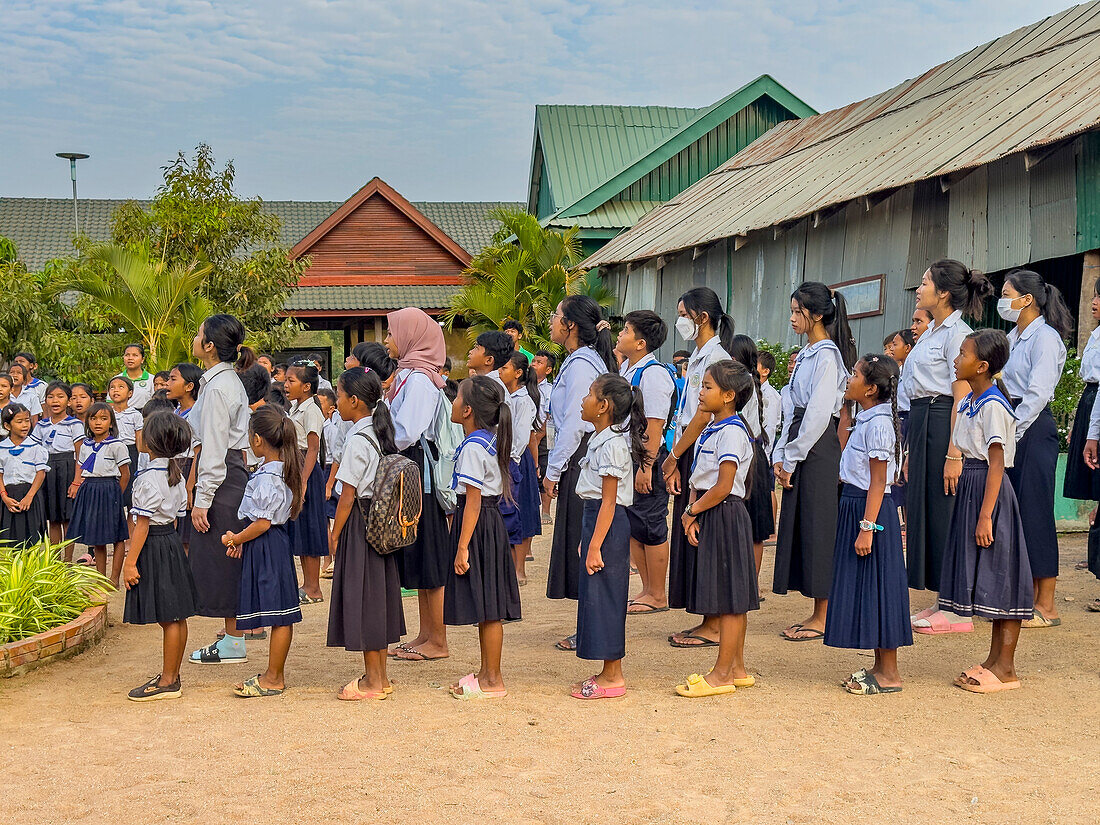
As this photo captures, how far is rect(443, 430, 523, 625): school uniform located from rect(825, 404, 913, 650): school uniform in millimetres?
1511

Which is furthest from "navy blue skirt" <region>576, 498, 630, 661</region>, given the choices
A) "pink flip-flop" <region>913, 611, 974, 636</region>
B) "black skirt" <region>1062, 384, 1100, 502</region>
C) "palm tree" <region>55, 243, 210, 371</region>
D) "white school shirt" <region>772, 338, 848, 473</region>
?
"palm tree" <region>55, 243, 210, 371</region>

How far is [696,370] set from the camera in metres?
6.22

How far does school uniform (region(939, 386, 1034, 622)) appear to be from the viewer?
16.2ft

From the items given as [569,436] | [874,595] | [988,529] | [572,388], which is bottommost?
[874,595]

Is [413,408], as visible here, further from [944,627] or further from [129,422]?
[129,422]

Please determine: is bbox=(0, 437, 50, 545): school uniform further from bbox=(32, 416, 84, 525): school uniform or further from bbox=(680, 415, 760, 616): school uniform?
bbox=(680, 415, 760, 616): school uniform

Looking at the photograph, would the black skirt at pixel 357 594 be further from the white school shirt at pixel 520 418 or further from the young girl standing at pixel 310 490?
the white school shirt at pixel 520 418

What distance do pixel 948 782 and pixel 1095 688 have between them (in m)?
1.53

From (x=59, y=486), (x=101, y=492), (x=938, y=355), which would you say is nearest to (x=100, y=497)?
(x=101, y=492)

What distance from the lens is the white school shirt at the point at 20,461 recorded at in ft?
26.0

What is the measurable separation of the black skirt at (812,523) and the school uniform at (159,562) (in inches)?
124

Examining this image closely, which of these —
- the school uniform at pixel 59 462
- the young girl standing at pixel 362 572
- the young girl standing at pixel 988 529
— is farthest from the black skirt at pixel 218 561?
the young girl standing at pixel 988 529

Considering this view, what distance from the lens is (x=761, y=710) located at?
15.9 ft

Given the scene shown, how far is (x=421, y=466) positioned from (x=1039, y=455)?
133 inches
